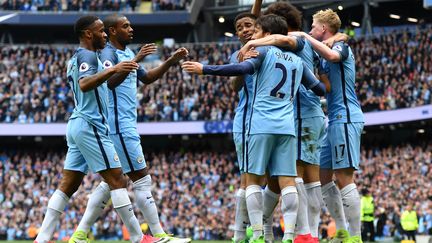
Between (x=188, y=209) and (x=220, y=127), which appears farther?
(x=220, y=127)

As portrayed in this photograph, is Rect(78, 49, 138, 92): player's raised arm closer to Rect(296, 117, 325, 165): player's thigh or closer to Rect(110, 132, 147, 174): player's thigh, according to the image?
Rect(110, 132, 147, 174): player's thigh

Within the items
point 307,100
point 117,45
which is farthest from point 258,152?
point 117,45

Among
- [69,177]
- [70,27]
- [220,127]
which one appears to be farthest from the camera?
[70,27]

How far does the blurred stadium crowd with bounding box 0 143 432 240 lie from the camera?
30.2 metres

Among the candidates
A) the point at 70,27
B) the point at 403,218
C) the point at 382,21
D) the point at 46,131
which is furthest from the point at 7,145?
the point at 403,218

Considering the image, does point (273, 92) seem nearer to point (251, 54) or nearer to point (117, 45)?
point (251, 54)

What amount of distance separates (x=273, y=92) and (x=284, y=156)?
0.70 meters

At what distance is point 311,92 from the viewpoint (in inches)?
418

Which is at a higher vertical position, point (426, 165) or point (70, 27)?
point (70, 27)

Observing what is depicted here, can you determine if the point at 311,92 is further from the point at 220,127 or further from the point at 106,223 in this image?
the point at 220,127

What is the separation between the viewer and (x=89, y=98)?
996 centimetres

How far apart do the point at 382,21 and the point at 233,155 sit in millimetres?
11138

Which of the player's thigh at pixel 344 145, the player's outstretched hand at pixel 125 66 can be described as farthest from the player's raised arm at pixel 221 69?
the player's thigh at pixel 344 145

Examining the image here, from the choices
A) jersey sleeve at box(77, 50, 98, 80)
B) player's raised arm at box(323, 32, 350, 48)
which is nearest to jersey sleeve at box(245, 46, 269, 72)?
player's raised arm at box(323, 32, 350, 48)
